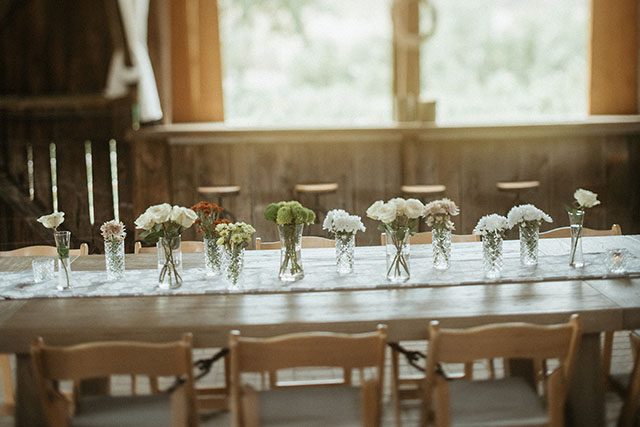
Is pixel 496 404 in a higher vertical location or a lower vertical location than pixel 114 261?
lower

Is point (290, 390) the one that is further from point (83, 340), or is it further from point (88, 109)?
point (88, 109)

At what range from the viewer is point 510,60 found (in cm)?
750

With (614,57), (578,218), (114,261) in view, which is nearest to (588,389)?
(578,218)

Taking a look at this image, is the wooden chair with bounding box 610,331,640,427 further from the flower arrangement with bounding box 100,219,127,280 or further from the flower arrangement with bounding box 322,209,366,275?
the flower arrangement with bounding box 100,219,127,280

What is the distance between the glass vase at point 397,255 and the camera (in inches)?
132

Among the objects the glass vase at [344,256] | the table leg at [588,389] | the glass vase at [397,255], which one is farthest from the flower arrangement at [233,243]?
the table leg at [588,389]

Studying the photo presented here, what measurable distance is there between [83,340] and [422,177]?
419cm

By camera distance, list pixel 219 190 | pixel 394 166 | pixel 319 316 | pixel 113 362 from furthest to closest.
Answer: pixel 394 166 → pixel 219 190 → pixel 319 316 → pixel 113 362

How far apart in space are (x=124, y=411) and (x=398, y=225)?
126 centimetres

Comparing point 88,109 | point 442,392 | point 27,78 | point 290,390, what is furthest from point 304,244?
point 27,78

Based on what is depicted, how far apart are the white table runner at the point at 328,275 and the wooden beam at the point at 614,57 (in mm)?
3743

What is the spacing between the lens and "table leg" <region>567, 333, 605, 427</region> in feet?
9.24

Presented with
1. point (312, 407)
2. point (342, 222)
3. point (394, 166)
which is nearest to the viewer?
point (312, 407)

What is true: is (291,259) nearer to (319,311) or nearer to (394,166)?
(319,311)
